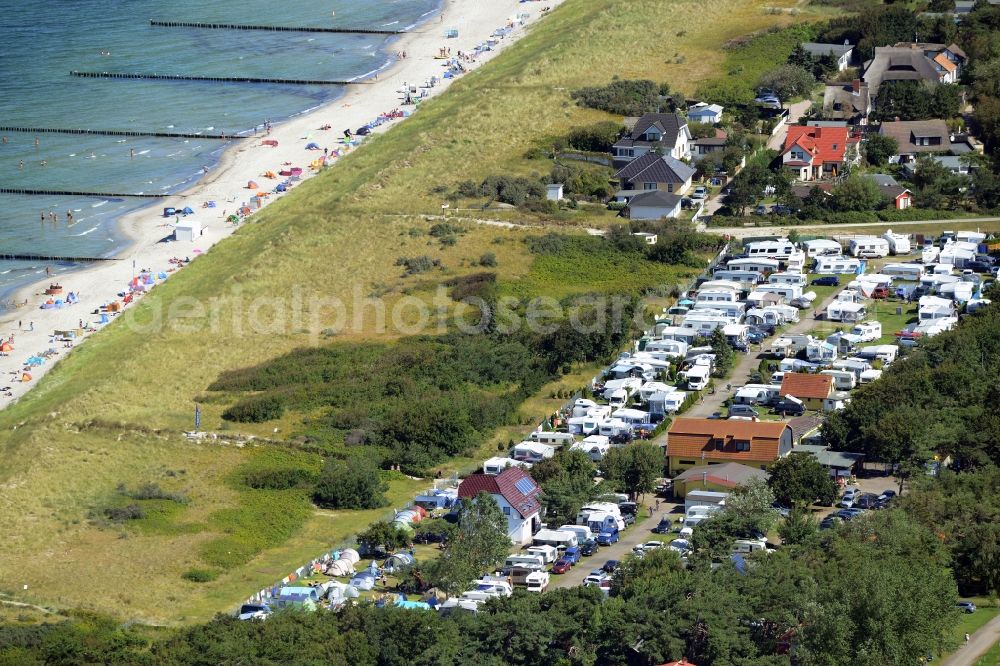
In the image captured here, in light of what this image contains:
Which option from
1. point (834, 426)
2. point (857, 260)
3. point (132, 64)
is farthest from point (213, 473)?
point (132, 64)

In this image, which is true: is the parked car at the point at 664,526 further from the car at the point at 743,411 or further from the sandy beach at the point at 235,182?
the sandy beach at the point at 235,182

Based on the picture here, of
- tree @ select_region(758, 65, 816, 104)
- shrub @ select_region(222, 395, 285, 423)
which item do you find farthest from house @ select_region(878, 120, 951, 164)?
shrub @ select_region(222, 395, 285, 423)

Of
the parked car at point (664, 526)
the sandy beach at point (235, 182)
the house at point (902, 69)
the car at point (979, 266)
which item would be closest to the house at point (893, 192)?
the car at point (979, 266)

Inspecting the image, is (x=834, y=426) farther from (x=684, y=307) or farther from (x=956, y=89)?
(x=956, y=89)

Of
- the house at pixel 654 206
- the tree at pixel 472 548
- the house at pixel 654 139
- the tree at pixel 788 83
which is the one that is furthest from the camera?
the tree at pixel 788 83

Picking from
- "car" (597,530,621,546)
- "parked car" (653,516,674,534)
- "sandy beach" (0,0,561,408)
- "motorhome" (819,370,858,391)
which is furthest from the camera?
"sandy beach" (0,0,561,408)

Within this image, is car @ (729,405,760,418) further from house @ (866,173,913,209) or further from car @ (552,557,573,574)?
house @ (866,173,913,209)
